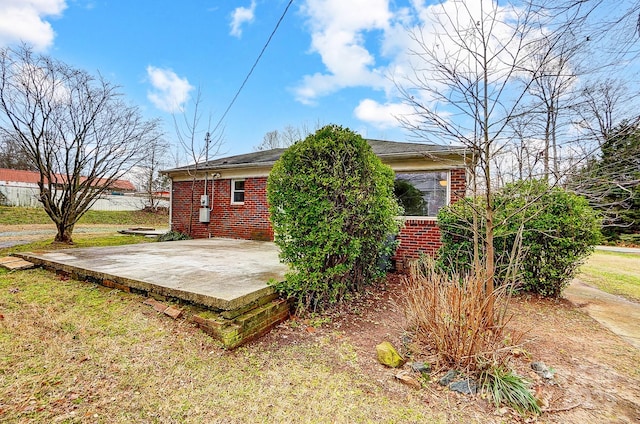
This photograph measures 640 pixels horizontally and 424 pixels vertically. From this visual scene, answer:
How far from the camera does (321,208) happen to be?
350 cm

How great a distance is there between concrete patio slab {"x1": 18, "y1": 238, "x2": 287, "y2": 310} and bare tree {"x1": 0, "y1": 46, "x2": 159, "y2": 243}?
3175 millimetres

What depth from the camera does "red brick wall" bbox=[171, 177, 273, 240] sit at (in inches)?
363

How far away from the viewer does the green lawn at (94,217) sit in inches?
599

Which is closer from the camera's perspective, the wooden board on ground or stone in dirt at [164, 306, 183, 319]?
stone in dirt at [164, 306, 183, 319]

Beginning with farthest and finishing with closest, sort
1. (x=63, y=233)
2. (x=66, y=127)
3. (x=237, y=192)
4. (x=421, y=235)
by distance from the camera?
(x=237, y=192) → (x=63, y=233) → (x=66, y=127) → (x=421, y=235)

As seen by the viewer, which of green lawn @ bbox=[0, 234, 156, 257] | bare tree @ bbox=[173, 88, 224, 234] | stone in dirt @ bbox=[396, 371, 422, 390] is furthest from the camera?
bare tree @ bbox=[173, 88, 224, 234]

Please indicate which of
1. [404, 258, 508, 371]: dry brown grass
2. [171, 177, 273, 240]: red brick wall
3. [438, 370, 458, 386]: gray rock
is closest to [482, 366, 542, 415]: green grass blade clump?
[404, 258, 508, 371]: dry brown grass

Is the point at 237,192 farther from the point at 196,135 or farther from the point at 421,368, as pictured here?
the point at 421,368

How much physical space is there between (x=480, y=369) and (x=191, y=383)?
92.5 inches

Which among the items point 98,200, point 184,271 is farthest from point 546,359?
point 98,200

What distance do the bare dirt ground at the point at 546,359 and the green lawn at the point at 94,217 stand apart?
1899 centimetres

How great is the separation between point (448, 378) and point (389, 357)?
51 cm

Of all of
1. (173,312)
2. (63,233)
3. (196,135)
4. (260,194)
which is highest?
(196,135)

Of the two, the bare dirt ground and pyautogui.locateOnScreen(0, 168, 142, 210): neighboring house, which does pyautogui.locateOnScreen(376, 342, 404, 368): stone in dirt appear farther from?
pyautogui.locateOnScreen(0, 168, 142, 210): neighboring house
